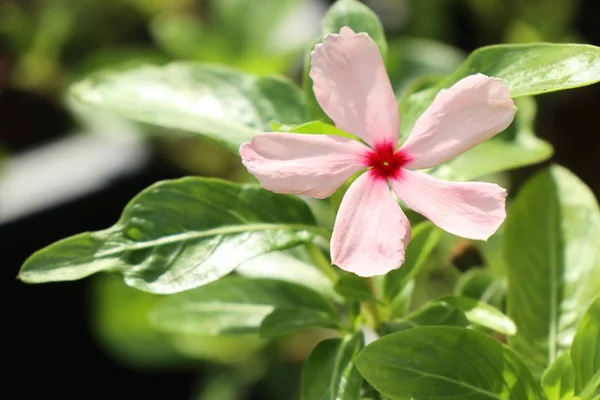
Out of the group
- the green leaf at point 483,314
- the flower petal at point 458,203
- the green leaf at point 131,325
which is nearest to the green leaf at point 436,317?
the green leaf at point 483,314

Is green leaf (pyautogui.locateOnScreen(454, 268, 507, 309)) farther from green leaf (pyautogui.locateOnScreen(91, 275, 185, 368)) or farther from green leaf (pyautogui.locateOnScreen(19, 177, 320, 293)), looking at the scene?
green leaf (pyautogui.locateOnScreen(91, 275, 185, 368))

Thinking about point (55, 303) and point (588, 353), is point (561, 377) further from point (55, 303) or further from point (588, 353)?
point (55, 303)

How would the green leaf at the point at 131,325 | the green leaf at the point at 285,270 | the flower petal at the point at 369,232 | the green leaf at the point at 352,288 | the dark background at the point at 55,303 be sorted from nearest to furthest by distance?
the flower petal at the point at 369,232 → the green leaf at the point at 352,288 → the green leaf at the point at 285,270 → the green leaf at the point at 131,325 → the dark background at the point at 55,303

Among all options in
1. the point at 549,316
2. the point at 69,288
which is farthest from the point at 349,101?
the point at 69,288

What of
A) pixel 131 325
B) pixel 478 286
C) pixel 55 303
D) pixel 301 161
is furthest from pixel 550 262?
pixel 55 303

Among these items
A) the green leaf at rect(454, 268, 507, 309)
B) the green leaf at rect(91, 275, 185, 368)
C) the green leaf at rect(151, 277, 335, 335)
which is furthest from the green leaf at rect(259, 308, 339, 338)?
the green leaf at rect(91, 275, 185, 368)

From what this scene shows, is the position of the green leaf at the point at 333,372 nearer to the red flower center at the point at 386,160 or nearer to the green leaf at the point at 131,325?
the red flower center at the point at 386,160

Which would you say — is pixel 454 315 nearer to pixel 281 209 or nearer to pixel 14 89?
pixel 281 209
